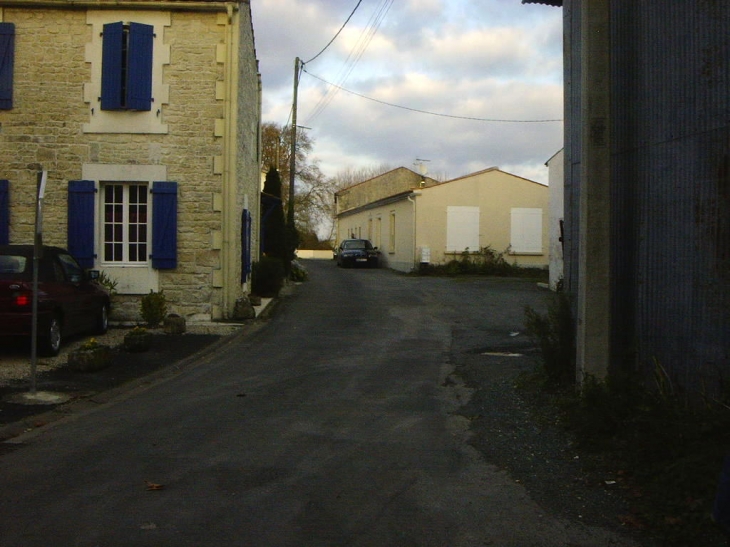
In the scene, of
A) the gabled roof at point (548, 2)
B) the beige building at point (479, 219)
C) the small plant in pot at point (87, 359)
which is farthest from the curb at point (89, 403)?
the beige building at point (479, 219)

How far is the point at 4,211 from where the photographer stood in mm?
14891

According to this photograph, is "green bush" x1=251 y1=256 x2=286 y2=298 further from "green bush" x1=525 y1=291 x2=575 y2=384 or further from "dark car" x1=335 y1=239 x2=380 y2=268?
"dark car" x1=335 y1=239 x2=380 y2=268

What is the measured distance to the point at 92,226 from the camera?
1498 centimetres

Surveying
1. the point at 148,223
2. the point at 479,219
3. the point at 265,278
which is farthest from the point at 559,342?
the point at 479,219

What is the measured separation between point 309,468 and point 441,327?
10397 mm

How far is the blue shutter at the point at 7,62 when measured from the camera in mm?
14906

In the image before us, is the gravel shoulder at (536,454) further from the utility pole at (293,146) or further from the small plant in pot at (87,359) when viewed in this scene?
the utility pole at (293,146)

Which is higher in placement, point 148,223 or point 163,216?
point 163,216

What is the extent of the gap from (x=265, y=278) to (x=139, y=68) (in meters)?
7.32

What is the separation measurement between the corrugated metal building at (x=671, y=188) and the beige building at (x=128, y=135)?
936 centimetres

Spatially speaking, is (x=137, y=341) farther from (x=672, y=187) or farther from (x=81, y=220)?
(x=672, y=187)

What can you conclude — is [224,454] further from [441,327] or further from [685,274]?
[441,327]

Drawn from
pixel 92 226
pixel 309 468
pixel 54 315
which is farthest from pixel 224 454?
pixel 92 226

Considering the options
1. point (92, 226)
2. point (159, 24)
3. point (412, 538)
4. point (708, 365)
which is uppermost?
point (159, 24)
